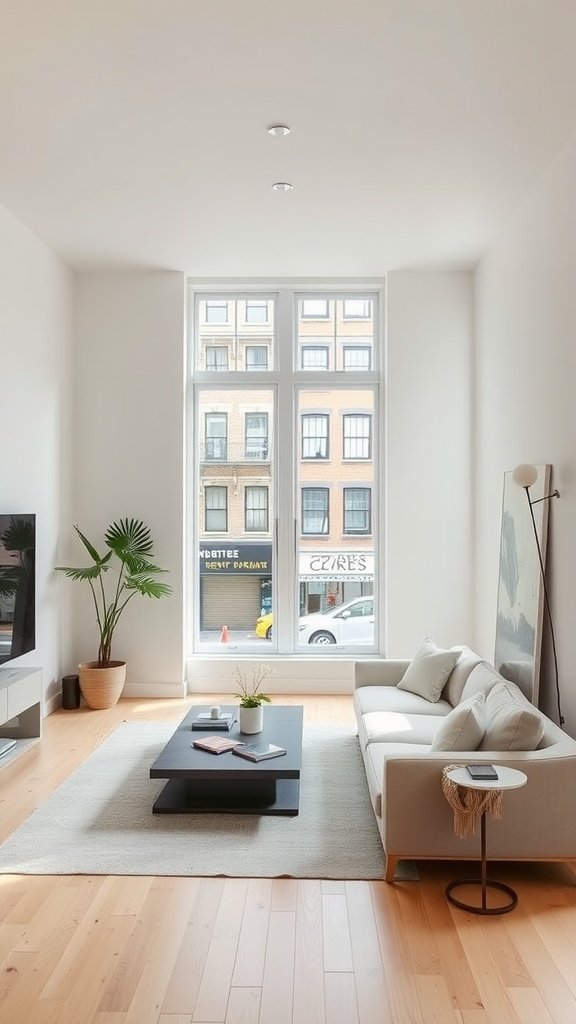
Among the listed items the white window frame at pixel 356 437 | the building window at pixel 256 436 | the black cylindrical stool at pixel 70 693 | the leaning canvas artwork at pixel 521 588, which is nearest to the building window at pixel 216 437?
the building window at pixel 256 436

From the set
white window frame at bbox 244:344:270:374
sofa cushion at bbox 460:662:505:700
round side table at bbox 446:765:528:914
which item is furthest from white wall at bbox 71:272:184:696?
round side table at bbox 446:765:528:914

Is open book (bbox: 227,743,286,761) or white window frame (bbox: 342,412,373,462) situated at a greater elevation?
white window frame (bbox: 342,412,373,462)

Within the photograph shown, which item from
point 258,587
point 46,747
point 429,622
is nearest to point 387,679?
point 429,622

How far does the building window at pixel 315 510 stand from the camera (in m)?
6.80

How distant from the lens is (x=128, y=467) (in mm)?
6598

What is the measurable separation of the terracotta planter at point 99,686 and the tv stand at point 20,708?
86cm

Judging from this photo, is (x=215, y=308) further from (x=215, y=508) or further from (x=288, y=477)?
(x=215, y=508)

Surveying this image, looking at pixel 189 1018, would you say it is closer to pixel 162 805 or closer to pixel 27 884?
pixel 27 884

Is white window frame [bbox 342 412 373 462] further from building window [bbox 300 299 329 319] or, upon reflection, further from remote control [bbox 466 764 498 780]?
remote control [bbox 466 764 498 780]

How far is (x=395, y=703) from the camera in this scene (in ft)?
15.6

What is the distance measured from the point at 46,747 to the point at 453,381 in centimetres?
413

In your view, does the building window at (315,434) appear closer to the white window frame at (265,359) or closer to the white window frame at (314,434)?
the white window frame at (314,434)

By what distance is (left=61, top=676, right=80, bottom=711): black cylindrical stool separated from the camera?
6.12 meters

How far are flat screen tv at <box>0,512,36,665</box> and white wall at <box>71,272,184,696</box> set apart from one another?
133 centimetres
